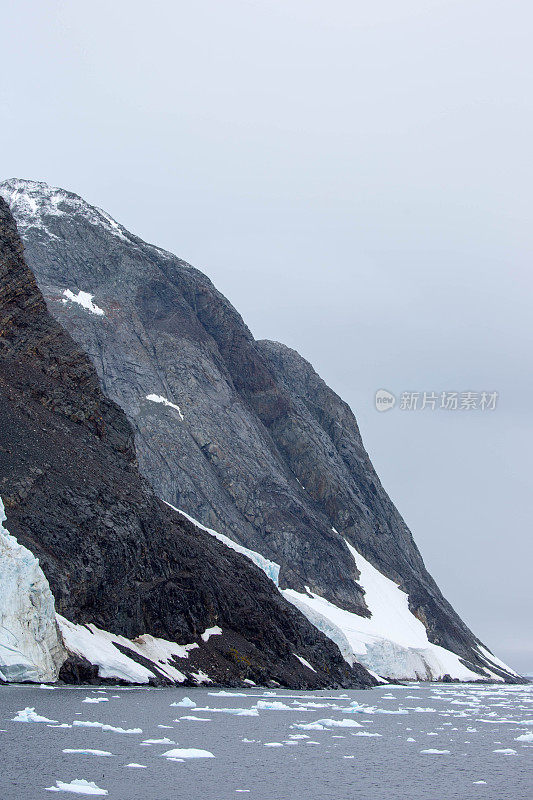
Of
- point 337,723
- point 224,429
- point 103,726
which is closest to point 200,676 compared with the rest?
point 337,723

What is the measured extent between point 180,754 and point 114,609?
30037mm

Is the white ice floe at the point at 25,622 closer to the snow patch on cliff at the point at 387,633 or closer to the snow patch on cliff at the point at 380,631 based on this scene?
the snow patch on cliff at the point at 380,631

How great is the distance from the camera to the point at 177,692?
146ft

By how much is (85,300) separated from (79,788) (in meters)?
117

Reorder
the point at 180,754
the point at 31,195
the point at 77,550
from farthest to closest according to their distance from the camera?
the point at 31,195
the point at 77,550
the point at 180,754

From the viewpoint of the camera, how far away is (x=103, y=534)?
53000mm

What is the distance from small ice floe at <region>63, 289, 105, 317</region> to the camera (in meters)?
126

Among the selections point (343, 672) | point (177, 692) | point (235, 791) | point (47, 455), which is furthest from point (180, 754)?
point (343, 672)

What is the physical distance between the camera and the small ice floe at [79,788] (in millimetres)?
15984

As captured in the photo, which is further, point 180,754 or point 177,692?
point 177,692

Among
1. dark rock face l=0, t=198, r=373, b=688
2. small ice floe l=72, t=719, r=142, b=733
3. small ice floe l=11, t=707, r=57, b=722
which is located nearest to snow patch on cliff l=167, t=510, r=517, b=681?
dark rock face l=0, t=198, r=373, b=688

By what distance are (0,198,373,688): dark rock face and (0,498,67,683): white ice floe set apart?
Answer: 108 inches

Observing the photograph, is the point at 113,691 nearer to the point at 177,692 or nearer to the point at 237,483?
the point at 177,692

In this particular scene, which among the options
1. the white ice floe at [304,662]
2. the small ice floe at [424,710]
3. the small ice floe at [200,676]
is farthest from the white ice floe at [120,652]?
the small ice floe at [424,710]
